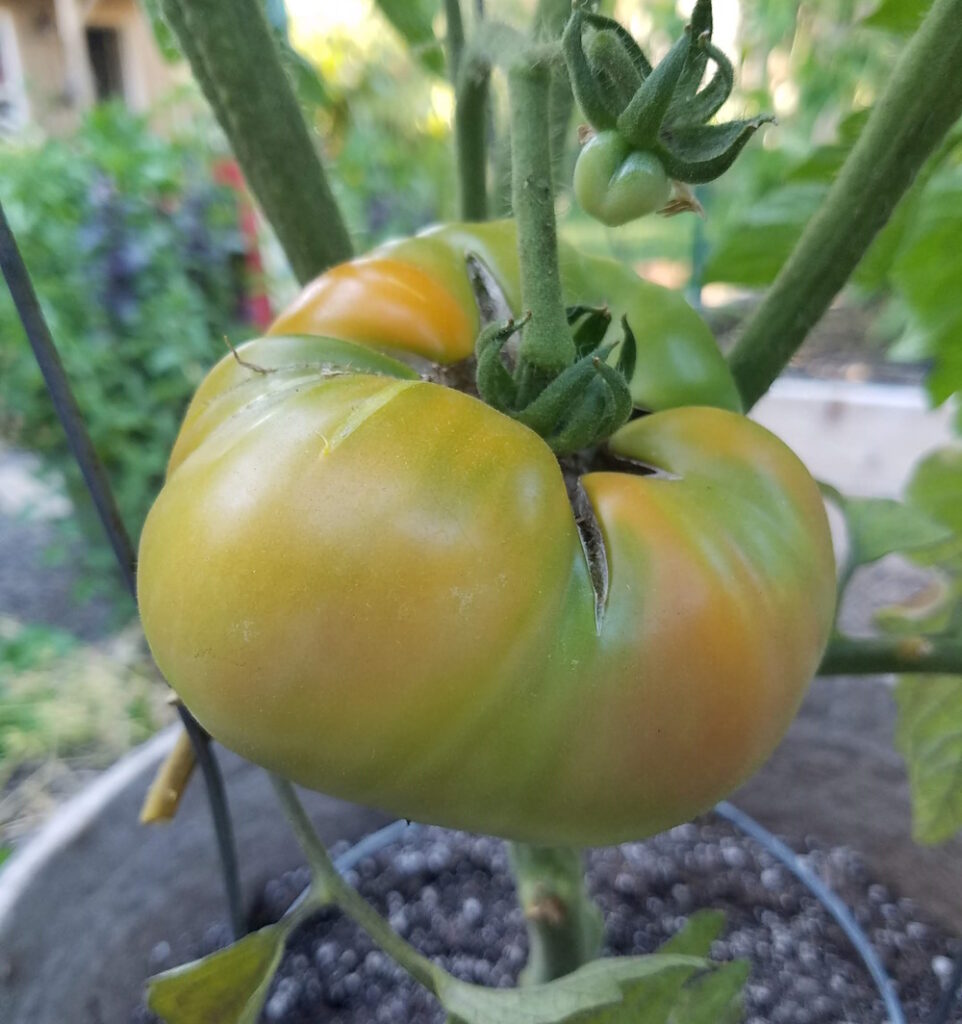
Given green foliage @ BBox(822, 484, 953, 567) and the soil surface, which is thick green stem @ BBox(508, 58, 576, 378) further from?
the soil surface

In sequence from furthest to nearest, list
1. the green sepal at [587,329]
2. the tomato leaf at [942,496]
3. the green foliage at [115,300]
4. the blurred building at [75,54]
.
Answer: the blurred building at [75,54] < the green foliage at [115,300] < the tomato leaf at [942,496] < the green sepal at [587,329]

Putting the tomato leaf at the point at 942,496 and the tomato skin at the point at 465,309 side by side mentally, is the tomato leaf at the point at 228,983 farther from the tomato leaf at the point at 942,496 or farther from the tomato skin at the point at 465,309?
the tomato leaf at the point at 942,496

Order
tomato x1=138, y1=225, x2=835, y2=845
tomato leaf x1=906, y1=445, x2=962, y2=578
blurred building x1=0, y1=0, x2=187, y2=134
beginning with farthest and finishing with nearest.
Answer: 1. blurred building x1=0, y1=0, x2=187, y2=134
2. tomato leaf x1=906, y1=445, x2=962, y2=578
3. tomato x1=138, y1=225, x2=835, y2=845

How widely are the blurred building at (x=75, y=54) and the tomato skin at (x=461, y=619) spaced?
14.2 feet

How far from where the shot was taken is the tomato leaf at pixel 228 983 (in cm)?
37

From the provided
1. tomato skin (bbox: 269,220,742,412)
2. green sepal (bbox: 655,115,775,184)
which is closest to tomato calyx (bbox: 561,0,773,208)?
green sepal (bbox: 655,115,775,184)

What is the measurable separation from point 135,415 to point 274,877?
1.01 meters

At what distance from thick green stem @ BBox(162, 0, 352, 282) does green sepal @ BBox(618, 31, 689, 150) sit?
197mm

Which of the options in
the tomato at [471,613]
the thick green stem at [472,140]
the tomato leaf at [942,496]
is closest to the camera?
the tomato at [471,613]

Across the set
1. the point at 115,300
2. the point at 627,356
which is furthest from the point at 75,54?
the point at 627,356

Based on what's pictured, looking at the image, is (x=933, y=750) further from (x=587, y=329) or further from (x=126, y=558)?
(x=126, y=558)

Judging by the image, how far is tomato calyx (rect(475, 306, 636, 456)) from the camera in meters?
0.33

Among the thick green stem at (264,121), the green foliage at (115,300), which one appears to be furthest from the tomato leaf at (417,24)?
the green foliage at (115,300)

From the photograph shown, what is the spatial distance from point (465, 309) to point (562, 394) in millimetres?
106
